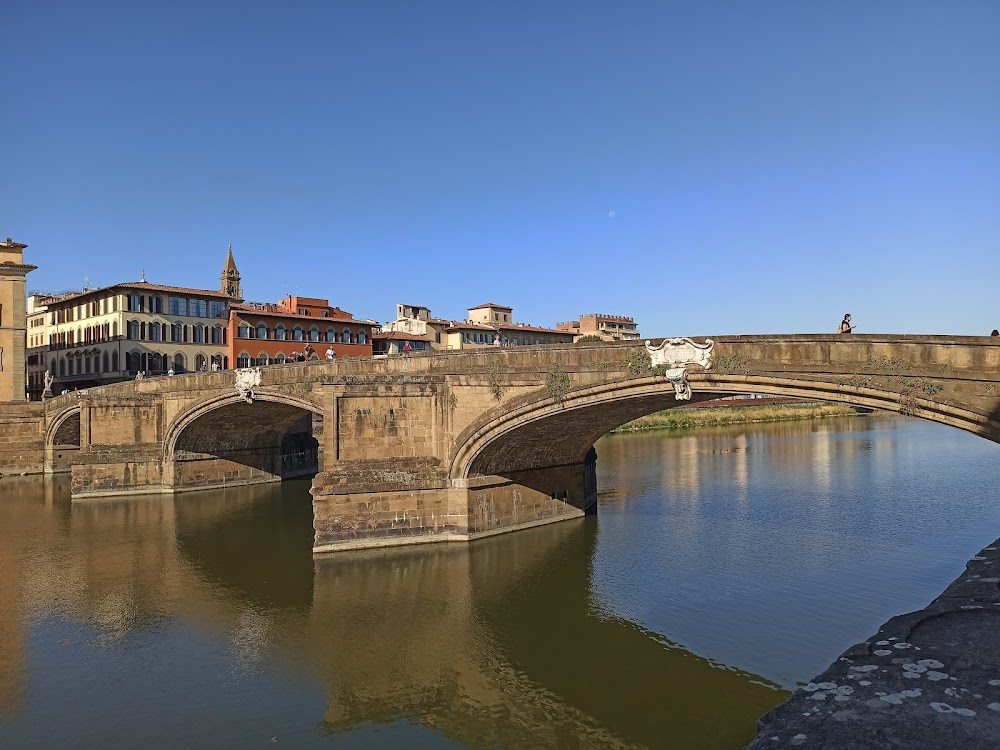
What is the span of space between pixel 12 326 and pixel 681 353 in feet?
145

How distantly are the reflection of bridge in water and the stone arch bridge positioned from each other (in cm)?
114

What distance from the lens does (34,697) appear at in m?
11.6

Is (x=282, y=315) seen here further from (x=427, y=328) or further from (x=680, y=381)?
(x=680, y=381)

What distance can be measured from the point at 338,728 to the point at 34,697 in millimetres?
5681

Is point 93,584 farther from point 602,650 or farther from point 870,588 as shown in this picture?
point 870,588

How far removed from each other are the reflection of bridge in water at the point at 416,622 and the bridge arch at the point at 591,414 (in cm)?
265

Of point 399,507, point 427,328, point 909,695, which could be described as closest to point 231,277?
point 427,328

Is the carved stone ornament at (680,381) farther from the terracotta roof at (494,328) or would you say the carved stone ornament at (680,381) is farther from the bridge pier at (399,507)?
the terracotta roof at (494,328)

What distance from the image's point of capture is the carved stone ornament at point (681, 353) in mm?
16406

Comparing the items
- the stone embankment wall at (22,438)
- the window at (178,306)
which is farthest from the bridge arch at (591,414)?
the window at (178,306)

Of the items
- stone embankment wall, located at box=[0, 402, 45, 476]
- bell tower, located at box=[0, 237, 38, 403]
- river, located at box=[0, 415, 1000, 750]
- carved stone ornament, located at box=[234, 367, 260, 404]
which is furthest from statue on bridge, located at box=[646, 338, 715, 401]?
bell tower, located at box=[0, 237, 38, 403]

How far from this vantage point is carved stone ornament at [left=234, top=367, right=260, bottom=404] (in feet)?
91.6

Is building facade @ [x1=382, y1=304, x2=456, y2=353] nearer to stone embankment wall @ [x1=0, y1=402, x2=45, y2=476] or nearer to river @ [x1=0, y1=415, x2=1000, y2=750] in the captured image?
stone embankment wall @ [x1=0, y1=402, x2=45, y2=476]

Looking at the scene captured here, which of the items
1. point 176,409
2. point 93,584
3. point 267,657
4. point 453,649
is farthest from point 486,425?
point 176,409
